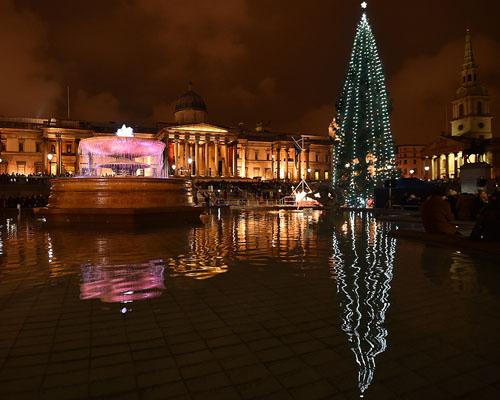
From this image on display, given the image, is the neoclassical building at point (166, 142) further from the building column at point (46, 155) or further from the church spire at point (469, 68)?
the church spire at point (469, 68)

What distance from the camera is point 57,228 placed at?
1391 centimetres

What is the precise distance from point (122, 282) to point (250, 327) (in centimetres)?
251

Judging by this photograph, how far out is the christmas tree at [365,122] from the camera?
86.8ft

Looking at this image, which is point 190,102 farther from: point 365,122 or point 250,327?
point 250,327

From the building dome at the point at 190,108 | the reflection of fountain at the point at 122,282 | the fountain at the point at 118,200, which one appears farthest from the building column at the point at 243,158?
the reflection of fountain at the point at 122,282

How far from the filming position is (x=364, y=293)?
5219mm

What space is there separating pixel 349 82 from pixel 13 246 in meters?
22.8

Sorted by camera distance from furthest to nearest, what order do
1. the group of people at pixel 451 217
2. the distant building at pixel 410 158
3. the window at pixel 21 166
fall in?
the distant building at pixel 410 158 → the window at pixel 21 166 → the group of people at pixel 451 217

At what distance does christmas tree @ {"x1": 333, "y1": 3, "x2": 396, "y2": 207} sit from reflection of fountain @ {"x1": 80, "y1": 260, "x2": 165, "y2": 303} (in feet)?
72.2

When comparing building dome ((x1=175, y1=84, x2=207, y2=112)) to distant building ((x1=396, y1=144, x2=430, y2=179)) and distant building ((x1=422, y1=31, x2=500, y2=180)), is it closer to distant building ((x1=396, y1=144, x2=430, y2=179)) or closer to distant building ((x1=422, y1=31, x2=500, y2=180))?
distant building ((x1=422, y1=31, x2=500, y2=180))

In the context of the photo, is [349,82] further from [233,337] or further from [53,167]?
[53,167]

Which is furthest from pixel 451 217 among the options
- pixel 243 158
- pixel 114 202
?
pixel 243 158

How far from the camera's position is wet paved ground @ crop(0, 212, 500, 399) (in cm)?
286

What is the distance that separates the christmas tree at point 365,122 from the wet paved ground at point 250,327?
65.0ft
